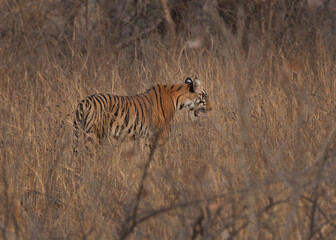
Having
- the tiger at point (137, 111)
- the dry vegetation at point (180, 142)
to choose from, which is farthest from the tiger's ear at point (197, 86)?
the dry vegetation at point (180, 142)

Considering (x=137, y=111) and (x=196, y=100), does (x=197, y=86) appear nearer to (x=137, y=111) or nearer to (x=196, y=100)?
(x=196, y=100)

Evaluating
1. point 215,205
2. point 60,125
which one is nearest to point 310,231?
point 215,205

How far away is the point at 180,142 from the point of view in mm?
3672

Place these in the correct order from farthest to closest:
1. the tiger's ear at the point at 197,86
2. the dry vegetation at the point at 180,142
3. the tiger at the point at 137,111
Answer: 1. the tiger's ear at the point at 197,86
2. the tiger at the point at 137,111
3. the dry vegetation at the point at 180,142

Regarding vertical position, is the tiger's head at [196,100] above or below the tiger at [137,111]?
above

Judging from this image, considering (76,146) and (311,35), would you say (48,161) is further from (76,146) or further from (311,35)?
(311,35)

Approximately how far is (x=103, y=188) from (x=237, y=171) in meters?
0.65

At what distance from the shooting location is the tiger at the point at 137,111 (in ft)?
13.3

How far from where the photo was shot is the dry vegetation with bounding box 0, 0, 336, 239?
6.98 ft

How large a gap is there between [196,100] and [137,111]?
72cm

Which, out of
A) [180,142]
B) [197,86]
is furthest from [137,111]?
[180,142]

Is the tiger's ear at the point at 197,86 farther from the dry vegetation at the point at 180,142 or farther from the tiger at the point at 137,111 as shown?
the dry vegetation at the point at 180,142

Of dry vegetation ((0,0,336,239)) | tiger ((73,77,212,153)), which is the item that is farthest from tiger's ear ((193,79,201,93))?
dry vegetation ((0,0,336,239))

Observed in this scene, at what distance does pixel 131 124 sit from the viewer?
439 centimetres
